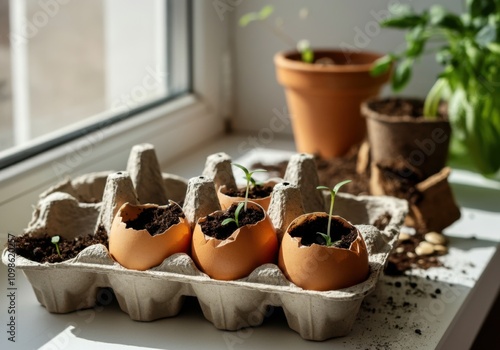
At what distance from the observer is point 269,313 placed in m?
1.03

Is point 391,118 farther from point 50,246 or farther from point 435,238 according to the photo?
point 50,246

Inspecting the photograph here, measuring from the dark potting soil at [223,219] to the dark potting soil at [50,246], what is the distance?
0.15 metres

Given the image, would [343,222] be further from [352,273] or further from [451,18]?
[451,18]

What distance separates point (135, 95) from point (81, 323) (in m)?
0.72

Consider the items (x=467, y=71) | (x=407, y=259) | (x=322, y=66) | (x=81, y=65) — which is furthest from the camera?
(x=81, y=65)

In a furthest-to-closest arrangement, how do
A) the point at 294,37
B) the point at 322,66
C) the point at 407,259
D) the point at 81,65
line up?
the point at 81,65, the point at 294,37, the point at 322,66, the point at 407,259

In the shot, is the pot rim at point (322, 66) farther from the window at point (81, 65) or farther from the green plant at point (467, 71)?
the window at point (81, 65)

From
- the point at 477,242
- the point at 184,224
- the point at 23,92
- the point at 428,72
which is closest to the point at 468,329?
the point at 477,242

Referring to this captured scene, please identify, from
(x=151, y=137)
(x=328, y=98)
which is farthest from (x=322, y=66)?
(x=151, y=137)

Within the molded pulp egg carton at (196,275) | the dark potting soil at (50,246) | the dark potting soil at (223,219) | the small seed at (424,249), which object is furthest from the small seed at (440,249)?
the dark potting soil at (50,246)

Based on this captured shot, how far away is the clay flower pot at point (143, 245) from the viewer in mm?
980

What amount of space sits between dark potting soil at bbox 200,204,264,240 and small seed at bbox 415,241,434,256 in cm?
36

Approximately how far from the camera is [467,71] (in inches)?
57.4

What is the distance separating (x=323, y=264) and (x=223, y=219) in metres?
0.14
